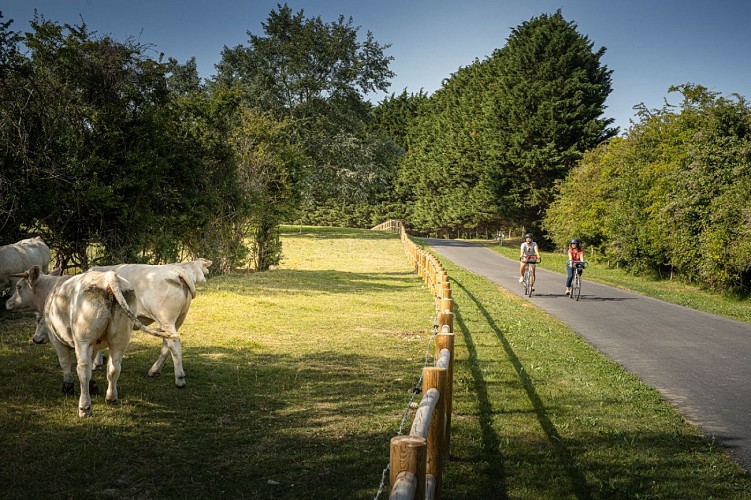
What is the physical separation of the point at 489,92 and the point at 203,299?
143 feet

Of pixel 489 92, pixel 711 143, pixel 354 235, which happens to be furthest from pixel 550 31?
pixel 711 143

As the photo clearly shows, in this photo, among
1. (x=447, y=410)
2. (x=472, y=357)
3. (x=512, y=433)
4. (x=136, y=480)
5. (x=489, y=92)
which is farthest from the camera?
(x=489, y=92)

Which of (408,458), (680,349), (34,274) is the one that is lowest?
(680,349)

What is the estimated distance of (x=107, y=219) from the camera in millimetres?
15570

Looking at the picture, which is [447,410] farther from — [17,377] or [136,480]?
[17,377]

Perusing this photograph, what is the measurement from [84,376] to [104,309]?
72 centimetres

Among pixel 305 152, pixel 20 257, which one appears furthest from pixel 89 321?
pixel 305 152

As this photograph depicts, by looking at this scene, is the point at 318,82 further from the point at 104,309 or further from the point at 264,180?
the point at 104,309

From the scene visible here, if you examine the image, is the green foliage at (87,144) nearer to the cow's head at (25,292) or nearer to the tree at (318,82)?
the cow's head at (25,292)

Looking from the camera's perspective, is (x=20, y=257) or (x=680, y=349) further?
(x=20, y=257)

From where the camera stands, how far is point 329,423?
714 cm

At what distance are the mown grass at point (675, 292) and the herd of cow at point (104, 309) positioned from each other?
13851 mm

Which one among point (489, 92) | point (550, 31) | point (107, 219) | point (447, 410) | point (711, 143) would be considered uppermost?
point (550, 31)

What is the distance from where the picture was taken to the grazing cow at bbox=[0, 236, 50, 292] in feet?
40.5
